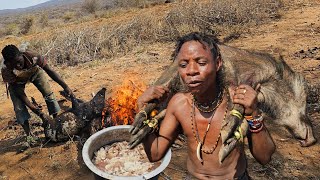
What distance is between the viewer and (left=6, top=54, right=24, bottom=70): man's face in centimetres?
417

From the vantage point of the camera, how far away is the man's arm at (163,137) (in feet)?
7.41

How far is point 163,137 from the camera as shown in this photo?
2260 mm

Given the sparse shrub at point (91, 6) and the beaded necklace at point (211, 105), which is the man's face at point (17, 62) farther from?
the sparse shrub at point (91, 6)

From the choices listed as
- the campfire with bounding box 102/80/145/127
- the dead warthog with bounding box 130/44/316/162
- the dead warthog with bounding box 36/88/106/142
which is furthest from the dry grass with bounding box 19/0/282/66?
the dead warthog with bounding box 130/44/316/162

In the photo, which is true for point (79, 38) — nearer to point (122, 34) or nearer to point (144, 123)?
point (122, 34)

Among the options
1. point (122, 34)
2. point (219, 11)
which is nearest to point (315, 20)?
point (219, 11)

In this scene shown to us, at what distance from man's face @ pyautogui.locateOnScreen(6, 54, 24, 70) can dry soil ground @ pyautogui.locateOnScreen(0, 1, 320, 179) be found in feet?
3.93

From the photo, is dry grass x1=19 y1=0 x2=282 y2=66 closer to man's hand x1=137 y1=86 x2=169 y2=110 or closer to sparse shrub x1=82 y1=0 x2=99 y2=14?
man's hand x1=137 y1=86 x2=169 y2=110

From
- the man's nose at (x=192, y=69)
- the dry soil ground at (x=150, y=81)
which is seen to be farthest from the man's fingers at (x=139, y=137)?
the dry soil ground at (x=150, y=81)

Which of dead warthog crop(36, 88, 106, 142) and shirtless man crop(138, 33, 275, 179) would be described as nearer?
shirtless man crop(138, 33, 275, 179)

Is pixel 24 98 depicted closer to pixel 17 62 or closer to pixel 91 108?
pixel 17 62

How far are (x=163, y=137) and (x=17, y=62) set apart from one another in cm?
282

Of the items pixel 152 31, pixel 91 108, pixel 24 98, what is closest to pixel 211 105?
pixel 91 108

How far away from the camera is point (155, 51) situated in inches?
351
